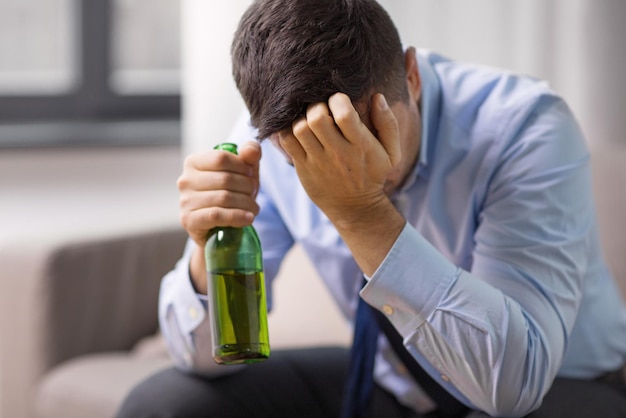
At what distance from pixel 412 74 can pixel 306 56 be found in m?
0.21

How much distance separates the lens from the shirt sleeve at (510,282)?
103 centimetres

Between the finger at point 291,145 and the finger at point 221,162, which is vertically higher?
the finger at point 291,145

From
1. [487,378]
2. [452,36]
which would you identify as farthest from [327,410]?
[452,36]

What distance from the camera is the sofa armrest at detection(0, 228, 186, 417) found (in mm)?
1829

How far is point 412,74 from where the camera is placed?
45.3 inches

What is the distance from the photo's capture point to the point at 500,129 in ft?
3.92

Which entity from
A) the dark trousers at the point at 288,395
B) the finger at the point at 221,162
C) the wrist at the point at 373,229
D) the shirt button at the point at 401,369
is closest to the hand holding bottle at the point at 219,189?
the finger at the point at 221,162

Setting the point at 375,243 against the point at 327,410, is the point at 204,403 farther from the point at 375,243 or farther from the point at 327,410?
the point at 375,243

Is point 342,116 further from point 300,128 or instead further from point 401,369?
point 401,369

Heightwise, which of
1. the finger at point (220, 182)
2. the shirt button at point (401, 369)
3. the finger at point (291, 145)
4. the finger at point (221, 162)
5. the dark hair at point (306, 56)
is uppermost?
the dark hair at point (306, 56)

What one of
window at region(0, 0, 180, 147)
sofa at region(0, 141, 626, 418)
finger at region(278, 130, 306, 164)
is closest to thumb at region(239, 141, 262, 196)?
finger at region(278, 130, 306, 164)

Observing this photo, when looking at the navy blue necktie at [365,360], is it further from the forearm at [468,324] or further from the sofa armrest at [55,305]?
the sofa armrest at [55,305]

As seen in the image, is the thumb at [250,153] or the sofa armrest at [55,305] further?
the sofa armrest at [55,305]

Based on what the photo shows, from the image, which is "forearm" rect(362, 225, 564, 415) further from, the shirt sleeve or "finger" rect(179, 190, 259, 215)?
"finger" rect(179, 190, 259, 215)
